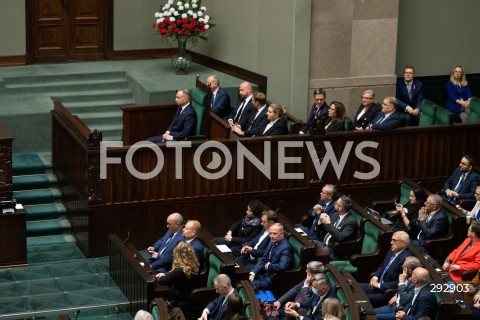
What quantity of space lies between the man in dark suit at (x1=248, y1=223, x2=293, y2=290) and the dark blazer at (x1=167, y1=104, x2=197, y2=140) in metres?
2.70

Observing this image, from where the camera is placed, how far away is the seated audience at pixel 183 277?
11.6 m

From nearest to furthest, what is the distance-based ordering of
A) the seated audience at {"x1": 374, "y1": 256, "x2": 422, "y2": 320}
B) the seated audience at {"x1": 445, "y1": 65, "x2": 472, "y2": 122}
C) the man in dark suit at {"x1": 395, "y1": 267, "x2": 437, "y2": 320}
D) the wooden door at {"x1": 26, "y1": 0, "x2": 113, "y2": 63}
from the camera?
the man in dark suit at {"x1": 395, "y1": 267, "x2": 437, "y2": 320} < the seated audience at {"x1": 374, "y1": 256, "x2": 422, "y2": 320} < the seated audience at {"x1": 445, "y1": 65, "x2": 472, "y2": 122} < the wooden door at {"x1": 26, "y1": 0, "x2": 113, "y2": 63}

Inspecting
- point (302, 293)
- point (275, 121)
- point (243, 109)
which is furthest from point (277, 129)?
point (302, 293)

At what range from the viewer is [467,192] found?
13.9 m

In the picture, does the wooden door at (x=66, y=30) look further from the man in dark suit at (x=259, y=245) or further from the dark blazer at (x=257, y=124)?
the man in dark suit at (x=259, y=245)

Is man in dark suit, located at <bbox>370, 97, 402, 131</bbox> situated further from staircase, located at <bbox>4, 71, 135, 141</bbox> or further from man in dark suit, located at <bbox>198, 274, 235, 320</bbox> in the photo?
man in dark suit, located at <bbox>198, 274, 235, 320</bbox>

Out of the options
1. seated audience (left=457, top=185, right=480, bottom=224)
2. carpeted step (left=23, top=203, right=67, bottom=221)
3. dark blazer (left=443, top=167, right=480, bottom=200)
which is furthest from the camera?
carpeted step (left=23, top=203, right=67, bottom=221)

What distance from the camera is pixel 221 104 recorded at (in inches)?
604

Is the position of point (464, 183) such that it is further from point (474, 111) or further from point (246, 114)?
point (246, 114)

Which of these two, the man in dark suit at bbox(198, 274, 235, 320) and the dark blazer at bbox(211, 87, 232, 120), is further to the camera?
the dark blazer at bbox(211, 87, 232, 120)

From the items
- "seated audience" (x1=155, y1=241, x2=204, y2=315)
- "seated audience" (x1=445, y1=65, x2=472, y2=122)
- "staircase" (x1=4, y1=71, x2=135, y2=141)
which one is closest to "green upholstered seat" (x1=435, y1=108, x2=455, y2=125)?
"seated audience" (x1=445, y1=65, x2=472, y2=122)

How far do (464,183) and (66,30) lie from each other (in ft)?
23.9

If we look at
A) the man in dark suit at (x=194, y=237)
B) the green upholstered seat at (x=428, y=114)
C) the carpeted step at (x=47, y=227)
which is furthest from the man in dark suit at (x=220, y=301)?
the green upholstered seat at (x=428, y=114)

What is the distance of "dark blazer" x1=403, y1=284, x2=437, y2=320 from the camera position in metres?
10.7
